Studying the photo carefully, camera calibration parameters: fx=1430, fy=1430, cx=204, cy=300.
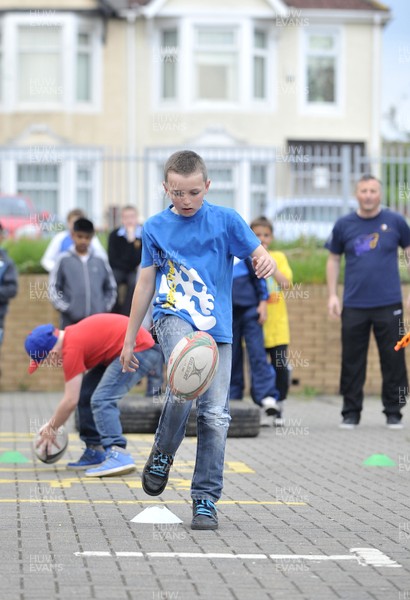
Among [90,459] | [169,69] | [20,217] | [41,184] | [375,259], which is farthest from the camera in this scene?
[169,69]

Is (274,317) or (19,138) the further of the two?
(19,138)

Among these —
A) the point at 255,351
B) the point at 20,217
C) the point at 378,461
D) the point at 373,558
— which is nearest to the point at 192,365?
the point at 373,558

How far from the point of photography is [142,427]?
1233cm

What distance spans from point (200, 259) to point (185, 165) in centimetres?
49

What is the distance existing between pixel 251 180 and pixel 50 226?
2744mm

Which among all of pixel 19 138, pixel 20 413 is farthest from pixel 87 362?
pixel 19 138

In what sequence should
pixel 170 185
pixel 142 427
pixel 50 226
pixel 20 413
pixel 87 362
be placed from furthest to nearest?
1. pixel 50 226
2. pixel 20 413
3. pixel 142 427
4. pixel 87 362
5. pixel 170 185

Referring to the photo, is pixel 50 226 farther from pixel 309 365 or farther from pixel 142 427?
pixel 142 427

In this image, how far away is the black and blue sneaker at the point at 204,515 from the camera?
7301 millimetres

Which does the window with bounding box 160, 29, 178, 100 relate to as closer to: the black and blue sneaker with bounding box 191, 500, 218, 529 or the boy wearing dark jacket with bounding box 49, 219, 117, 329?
the boy wearing dark jacket with bounding box 49, 219, 117, 329

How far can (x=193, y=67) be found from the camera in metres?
38.4

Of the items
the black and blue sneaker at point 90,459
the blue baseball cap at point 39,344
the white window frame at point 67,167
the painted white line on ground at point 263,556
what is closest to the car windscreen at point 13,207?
the white window frame at point 67,167

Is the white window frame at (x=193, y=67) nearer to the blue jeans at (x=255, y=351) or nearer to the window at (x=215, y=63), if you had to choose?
the window at (x=215, y=63)

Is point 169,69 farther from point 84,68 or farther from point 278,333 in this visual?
point 278,333
